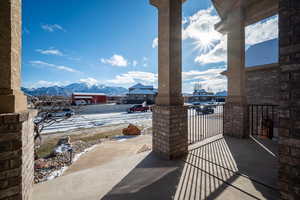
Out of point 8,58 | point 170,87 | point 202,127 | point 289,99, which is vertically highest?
point 8,58

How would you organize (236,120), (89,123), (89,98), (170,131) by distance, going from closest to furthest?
(170,131)
(236,120)
(89,123)
(89,98)

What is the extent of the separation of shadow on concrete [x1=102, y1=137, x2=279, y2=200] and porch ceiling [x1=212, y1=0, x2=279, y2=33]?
4.80m

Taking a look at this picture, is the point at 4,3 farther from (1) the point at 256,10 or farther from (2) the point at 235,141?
(1) the point at 256,10

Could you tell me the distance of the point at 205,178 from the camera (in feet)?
7.79

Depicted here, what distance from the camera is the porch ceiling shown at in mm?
4703

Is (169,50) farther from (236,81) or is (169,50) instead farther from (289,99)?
(236,81)

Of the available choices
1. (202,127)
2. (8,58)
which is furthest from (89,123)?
(8,58)

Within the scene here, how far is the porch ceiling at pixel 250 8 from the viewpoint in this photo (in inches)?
185

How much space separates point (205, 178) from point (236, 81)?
→ 3.71m

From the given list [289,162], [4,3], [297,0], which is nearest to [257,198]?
[289,162]

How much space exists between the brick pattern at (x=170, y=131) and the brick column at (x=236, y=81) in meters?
2.53

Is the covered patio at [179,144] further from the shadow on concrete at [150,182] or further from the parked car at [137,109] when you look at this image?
the parked car at [137,109]

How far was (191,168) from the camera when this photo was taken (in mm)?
2703

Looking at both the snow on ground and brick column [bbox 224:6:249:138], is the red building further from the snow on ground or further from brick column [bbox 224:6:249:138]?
brick column [bbox 224:6:249:138]
